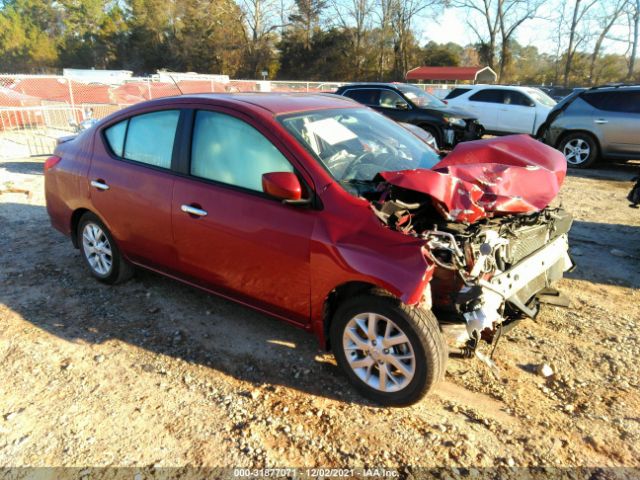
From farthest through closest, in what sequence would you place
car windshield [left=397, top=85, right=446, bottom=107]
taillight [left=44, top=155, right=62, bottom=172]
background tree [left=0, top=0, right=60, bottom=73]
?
1. background tree [left=0, top=0, right=60, bottom=73]
2. car windshield [left=397, top=85, right=446, bottom=107]
3. taillight [left=44, top=155, right=62, bottom=172]

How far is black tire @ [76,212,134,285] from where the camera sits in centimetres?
427

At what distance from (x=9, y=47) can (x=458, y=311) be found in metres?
86.2

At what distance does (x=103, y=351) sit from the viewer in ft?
11.4

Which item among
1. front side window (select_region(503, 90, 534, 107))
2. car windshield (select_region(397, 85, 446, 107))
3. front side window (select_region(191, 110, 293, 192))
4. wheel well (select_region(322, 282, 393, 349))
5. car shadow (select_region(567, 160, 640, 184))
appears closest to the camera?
wheel well (select_region(322, 282, 393, 349))

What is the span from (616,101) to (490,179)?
8.60 metres

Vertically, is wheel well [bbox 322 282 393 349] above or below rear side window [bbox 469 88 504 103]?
below

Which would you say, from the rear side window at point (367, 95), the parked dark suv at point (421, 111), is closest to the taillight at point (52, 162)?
the parked dark suv at point (421, 111)

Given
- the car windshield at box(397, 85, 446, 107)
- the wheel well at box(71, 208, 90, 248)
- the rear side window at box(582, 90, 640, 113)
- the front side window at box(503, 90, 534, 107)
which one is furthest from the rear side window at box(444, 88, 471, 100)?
the wheel well at box(71, 208, 90, 248)

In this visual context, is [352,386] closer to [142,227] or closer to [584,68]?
[142,227]

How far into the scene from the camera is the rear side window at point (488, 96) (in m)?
13.5

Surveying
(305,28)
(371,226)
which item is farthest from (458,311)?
(305,28)

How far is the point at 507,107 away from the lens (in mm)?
13336

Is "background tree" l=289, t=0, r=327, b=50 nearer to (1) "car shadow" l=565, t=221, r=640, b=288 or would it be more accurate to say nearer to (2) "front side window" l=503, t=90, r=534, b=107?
(2) "front side window" l=503, t=90, r=534, b=107

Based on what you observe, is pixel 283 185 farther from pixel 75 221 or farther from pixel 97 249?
pixel 75 221
